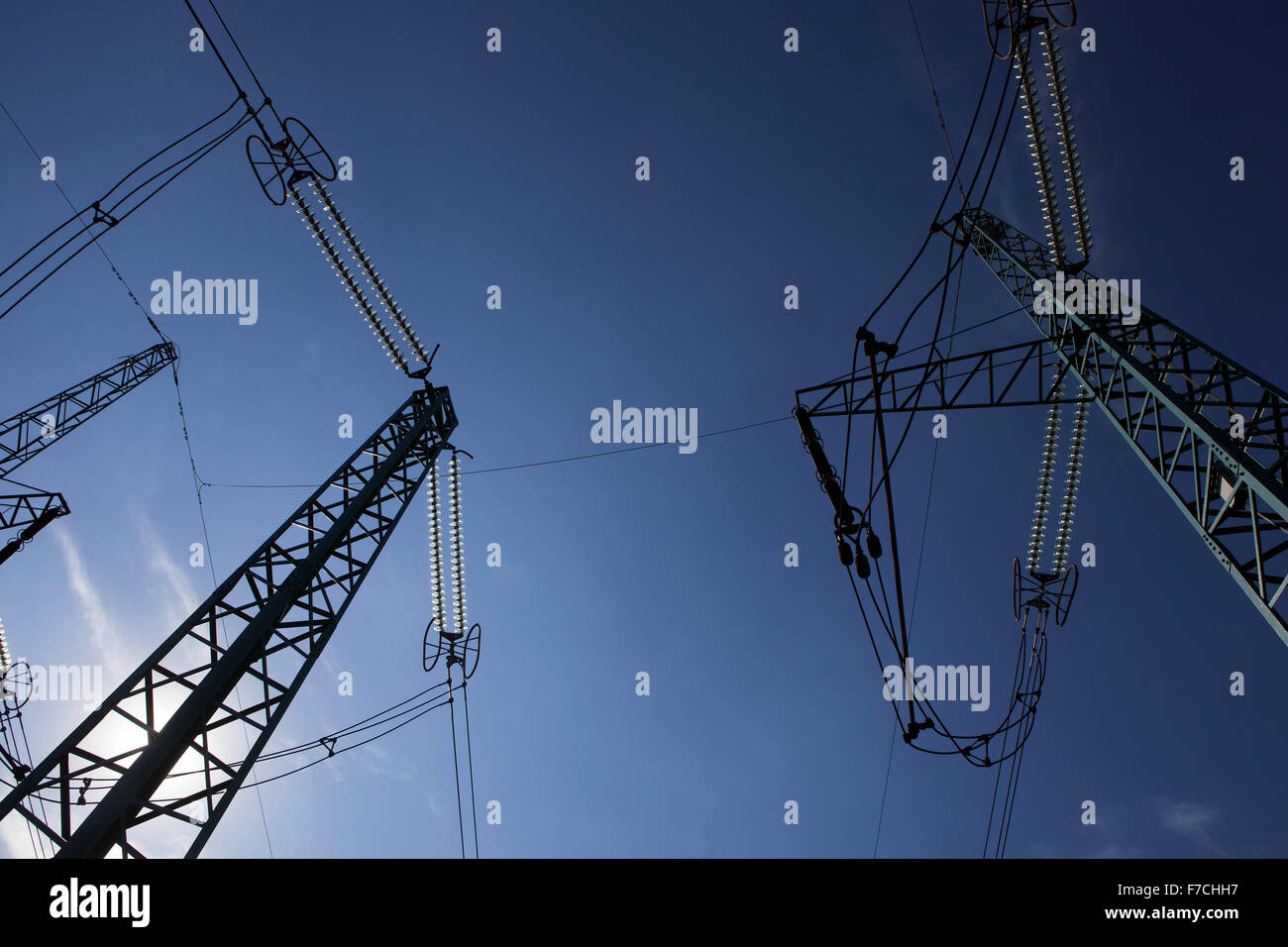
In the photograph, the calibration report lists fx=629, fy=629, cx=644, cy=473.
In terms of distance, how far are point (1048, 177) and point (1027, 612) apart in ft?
31.1

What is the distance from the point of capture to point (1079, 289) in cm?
1027

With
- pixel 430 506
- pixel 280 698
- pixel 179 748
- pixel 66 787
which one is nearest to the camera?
pixel 66 787

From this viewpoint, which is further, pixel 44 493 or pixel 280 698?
pixel 44 493

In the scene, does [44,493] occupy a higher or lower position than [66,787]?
higher
